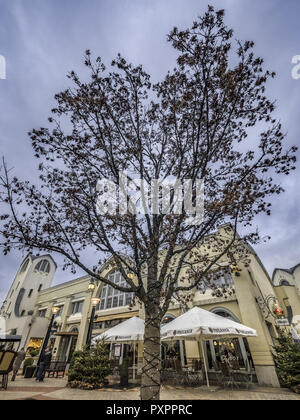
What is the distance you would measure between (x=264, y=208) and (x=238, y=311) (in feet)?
34.8

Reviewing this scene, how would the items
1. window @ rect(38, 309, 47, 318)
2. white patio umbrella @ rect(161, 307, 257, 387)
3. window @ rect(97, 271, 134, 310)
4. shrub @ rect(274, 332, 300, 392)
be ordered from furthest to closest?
1. window @ rect(38, 309, 47, 318)
2. window @ rect(97, 271, 134, 310)
3. shrub @ rect(274, 332, 300, 392)
4. white patio umbrella @ rect(161, 307, 257, 387)

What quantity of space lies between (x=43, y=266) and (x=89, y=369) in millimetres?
26702

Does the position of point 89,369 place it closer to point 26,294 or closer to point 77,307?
point 77,307

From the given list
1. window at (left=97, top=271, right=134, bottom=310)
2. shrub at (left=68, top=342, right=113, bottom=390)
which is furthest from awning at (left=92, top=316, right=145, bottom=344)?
window at (left=97, top=271, right=134, bottom=310)

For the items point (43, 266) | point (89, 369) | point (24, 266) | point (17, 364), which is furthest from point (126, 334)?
point (24, 266)

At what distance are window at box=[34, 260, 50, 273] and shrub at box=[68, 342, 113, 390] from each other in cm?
2492

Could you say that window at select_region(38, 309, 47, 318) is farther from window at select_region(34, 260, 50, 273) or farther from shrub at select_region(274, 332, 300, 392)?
shrub at select_region(274, 332, 300, 392)

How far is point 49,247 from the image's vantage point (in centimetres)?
468

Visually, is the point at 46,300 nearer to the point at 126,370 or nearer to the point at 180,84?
the point at 126,370

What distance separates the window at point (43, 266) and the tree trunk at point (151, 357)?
1309 inches

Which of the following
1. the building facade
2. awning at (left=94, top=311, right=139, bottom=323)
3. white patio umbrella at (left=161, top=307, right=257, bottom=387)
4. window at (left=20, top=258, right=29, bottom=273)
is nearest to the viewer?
white patio umbrella at (left=161, top=307, right=257, bottom=387)

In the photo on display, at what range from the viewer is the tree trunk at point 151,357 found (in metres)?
3.45

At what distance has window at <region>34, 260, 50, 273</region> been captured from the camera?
1257 inches

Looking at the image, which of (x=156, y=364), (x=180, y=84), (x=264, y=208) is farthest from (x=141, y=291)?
(x=180, y=84)
